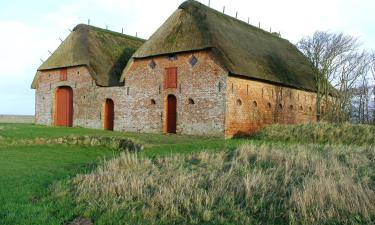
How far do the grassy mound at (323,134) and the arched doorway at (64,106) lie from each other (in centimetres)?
1637

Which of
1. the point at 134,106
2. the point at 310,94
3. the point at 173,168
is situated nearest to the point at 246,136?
the point at 134,106

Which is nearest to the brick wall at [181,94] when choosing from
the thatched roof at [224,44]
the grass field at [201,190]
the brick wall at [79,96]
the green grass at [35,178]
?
the thatched roof at [224,44]

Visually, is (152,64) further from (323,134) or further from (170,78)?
(323,134)

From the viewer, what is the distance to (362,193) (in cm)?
666

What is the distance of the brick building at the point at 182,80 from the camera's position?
22.1 m

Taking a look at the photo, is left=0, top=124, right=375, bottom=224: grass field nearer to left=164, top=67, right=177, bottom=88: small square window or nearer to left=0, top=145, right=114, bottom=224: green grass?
left=0, top=145, right=114, bottom=224: green grass

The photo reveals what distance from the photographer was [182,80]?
23438 mm

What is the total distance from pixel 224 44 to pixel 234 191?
15819 mm

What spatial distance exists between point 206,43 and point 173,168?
1356cm

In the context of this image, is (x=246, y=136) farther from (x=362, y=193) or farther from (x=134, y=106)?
(x=362, y=193)

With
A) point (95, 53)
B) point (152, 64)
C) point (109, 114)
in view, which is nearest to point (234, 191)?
point (152, 64)

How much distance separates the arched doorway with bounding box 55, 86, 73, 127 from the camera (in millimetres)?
30975

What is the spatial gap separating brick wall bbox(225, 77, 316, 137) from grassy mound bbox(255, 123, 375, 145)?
91.2 inches

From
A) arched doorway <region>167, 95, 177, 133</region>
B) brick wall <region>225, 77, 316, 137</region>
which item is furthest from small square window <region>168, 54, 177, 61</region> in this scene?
brick wall <region>225, 77, 316, 137</region>
